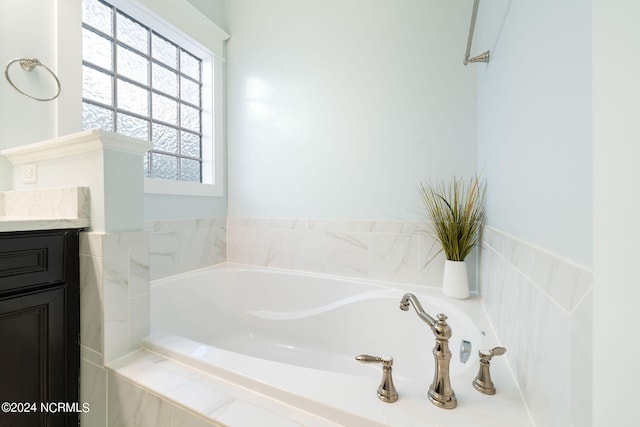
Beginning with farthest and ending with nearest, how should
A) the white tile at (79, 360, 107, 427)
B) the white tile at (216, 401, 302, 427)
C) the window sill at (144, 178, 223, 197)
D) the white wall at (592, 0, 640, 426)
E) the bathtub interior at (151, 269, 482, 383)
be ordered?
the window sill at (144, 178, 223, 197) < the bathtub interior at (151, 269, 482, 383) < the white tile at (79, 360, 107, 427) < the white tile at (216, 401, 302, 427) < the white wall at (592, 0, 640, 426)

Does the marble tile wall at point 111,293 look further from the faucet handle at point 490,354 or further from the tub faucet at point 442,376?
the faucet handle at point 490,354

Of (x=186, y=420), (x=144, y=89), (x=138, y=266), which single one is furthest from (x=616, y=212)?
(x=144, y=89)

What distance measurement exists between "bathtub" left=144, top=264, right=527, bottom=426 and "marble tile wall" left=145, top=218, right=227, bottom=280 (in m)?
0.09

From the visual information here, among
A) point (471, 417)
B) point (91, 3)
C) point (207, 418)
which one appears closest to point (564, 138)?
point (471, 417)

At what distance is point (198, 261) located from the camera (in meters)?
1.89

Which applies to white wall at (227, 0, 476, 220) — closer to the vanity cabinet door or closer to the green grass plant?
the green grass plant

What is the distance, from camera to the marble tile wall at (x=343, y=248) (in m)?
1.57

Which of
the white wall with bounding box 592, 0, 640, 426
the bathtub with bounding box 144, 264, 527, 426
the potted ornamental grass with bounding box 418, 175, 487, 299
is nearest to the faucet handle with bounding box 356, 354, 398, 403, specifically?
the bathtub with bounding box 144, 264, 527, 426

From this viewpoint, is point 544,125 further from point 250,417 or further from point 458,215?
point 250,417

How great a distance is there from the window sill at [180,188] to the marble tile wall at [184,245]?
19 centimetres

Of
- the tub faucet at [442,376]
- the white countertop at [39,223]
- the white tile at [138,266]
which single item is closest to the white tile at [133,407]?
the white tile at [138,266]

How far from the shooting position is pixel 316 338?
61.6 inches

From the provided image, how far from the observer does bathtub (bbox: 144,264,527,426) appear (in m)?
0.64

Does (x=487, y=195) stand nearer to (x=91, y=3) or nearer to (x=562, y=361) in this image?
(x=562, y=361)
